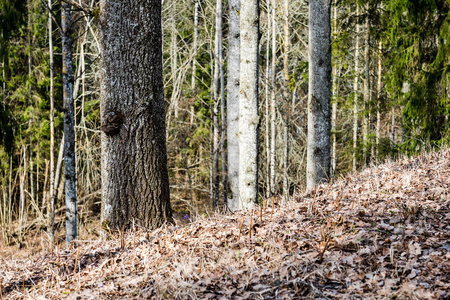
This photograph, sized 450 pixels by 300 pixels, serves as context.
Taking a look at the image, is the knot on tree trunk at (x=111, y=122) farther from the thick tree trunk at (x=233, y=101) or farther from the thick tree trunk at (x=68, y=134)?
the thick tree trunk at (x=233, y=101)

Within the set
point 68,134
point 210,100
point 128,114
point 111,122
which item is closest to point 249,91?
point 128,114

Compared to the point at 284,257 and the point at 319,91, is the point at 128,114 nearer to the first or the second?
the point at 284,257

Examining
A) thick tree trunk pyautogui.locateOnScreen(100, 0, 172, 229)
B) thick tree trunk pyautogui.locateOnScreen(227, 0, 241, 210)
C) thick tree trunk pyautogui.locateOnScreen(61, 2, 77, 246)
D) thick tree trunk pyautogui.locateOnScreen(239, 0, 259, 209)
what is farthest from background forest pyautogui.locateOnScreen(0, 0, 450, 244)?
thick tree trunk pyautogui.locateOnScreen(100, 0, 172, 229)

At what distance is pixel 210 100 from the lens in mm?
11648

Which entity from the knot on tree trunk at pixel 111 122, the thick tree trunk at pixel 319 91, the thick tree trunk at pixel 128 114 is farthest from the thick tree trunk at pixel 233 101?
the knot on tree trunk at pixel 111 122

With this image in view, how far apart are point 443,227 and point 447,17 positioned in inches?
247

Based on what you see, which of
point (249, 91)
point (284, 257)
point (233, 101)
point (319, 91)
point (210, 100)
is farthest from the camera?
point (210, 100)

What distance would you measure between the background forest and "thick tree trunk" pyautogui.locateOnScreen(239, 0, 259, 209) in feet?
9.06

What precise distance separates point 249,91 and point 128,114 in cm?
219

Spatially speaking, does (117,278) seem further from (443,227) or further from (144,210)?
(443,227)

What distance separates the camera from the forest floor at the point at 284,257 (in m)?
2.46

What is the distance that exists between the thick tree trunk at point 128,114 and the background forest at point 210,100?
458cm

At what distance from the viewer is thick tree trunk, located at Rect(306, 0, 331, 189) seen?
6.70m

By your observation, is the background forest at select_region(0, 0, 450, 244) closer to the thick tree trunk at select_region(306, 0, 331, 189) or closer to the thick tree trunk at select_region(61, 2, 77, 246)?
the thick tree trunk at select_region(61, 2, 77, 246)
